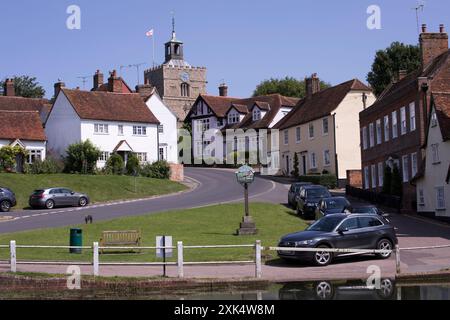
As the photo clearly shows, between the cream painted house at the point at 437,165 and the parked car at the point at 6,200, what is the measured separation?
2627cm

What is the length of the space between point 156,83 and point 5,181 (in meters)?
84.1

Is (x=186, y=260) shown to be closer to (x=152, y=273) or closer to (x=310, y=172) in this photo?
(x=152, y=273)

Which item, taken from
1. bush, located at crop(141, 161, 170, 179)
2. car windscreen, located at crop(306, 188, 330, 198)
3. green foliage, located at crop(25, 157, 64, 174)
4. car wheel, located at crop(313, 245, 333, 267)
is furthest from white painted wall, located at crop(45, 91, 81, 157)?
car wheel, located at crop(313, 245, 333, 267)

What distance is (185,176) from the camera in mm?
70312

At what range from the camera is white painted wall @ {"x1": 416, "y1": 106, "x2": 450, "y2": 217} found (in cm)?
3847

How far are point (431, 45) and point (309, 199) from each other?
16299 millimetres

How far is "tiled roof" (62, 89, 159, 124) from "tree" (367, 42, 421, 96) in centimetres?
3252

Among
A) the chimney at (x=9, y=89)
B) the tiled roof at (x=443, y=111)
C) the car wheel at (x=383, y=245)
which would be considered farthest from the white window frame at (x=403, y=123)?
the chimney at (x=9, y=89)

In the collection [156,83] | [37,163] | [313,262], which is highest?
[156,83]

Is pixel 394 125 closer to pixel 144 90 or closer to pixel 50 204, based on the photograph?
pixel 50 204

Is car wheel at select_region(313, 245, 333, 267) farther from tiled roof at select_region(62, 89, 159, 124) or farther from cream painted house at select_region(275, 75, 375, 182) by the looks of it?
tiled roof at select_region(62, 89, 159, 124)

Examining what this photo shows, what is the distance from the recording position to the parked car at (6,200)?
1796 inches

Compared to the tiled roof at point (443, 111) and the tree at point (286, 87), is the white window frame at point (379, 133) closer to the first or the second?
the tiled roof at point (443, 111)
